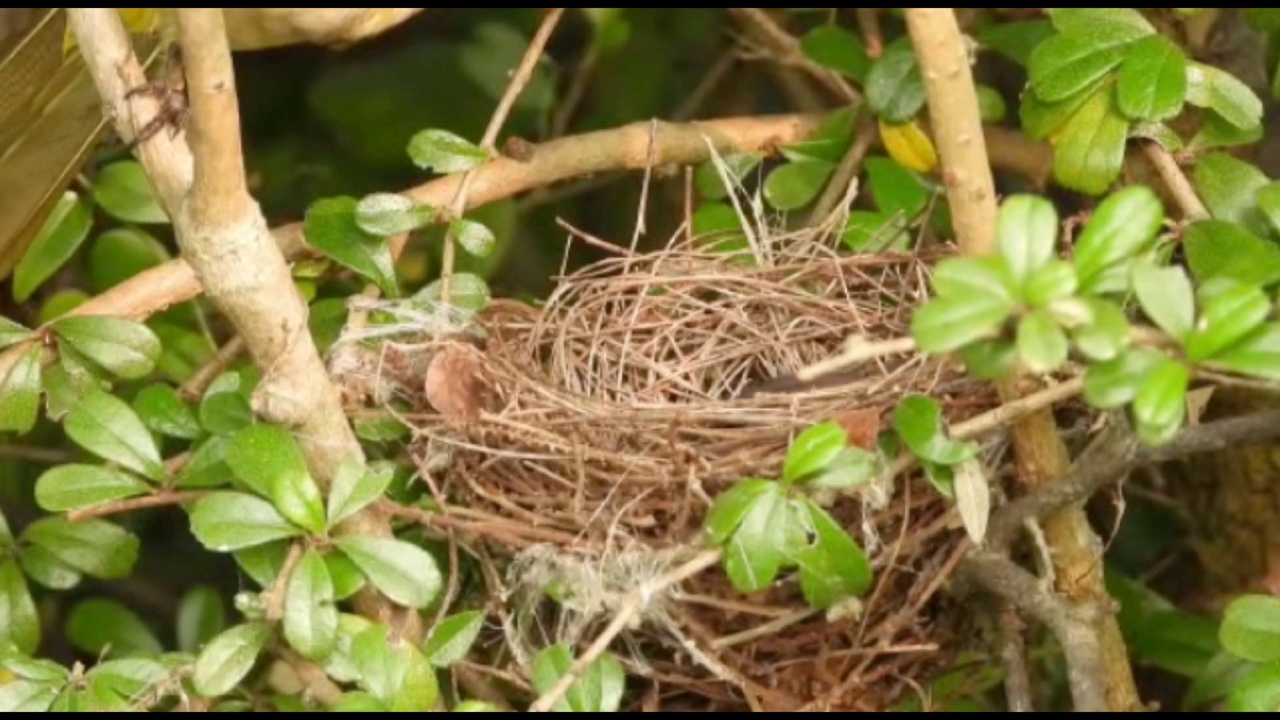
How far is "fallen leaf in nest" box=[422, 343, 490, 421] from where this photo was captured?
1.66 meters

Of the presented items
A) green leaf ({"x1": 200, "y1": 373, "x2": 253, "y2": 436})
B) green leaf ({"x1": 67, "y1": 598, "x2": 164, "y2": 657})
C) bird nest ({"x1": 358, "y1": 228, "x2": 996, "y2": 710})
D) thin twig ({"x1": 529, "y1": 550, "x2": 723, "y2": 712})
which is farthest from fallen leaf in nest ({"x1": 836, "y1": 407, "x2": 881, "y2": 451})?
green leaf ({"x1": 67, "y1": 598, "x2": 164, "y2": 657})

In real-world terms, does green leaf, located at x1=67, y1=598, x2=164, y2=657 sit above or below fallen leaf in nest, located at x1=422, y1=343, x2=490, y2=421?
below

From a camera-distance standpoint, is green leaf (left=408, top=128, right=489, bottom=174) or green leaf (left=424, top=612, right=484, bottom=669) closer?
green leaf (left=424, top=612, right=484, bottom=669)

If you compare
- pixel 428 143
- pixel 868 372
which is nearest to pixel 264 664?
pixel 428 143

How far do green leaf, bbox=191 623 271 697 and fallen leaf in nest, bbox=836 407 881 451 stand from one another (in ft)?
1.54

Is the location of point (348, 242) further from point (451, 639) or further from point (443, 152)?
point (451, 639)

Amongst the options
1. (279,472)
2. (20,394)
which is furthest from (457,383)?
(20,394)

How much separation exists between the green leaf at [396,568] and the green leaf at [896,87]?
0.71 metres

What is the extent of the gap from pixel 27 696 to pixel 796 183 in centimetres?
91

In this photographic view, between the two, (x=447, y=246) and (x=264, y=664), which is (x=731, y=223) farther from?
(x=264, y=664)

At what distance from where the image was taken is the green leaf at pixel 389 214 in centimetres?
173

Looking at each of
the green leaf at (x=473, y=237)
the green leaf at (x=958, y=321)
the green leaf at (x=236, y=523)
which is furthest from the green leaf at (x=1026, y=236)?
the green leaf at (x=473, y=237)

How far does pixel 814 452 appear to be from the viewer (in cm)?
136

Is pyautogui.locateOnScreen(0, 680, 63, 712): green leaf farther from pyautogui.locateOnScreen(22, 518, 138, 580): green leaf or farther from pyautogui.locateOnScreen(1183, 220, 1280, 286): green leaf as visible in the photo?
pyautogui.locateOnScreen(1183, 220, 1280, 286): green leaf
